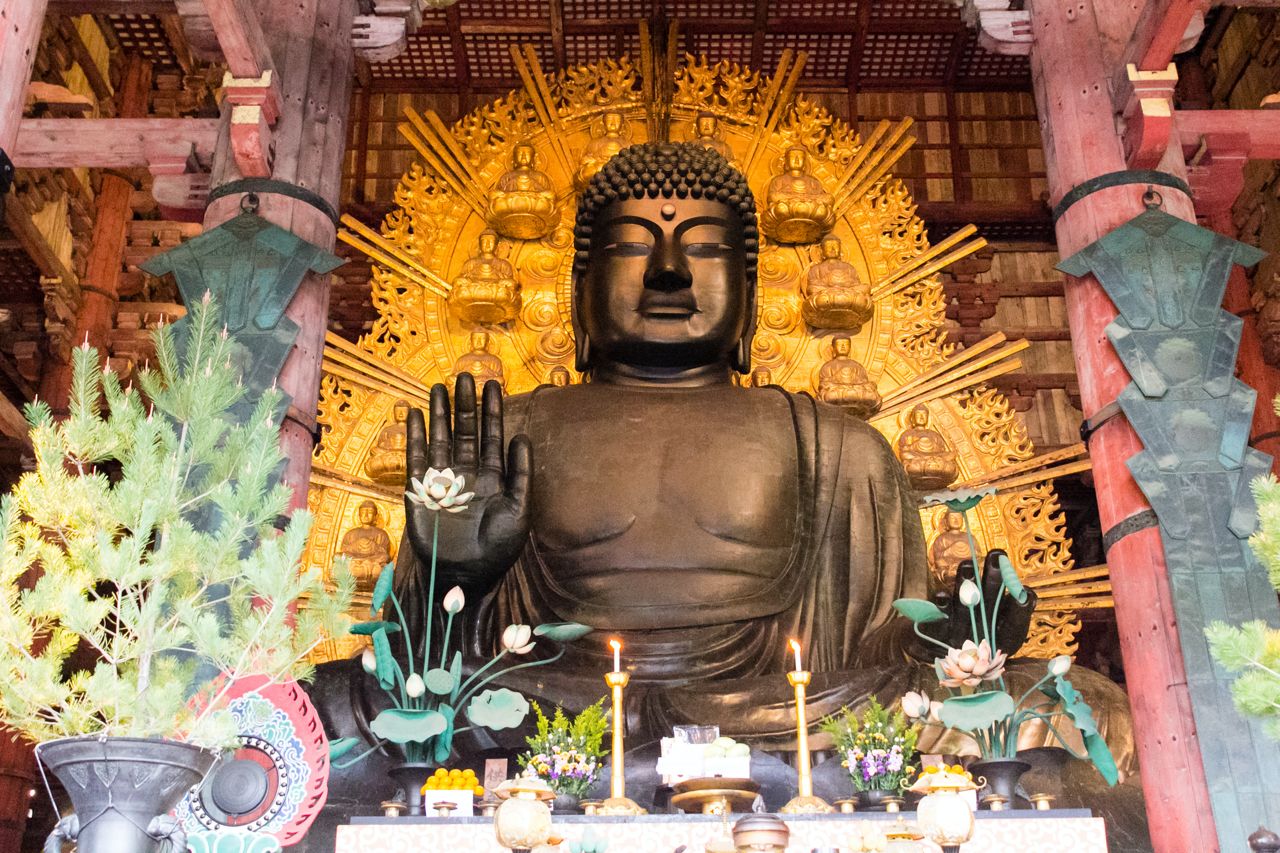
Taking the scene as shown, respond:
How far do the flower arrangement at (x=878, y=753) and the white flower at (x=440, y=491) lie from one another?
1199 mm

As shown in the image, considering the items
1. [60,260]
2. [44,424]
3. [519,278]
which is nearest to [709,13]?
[519,278]

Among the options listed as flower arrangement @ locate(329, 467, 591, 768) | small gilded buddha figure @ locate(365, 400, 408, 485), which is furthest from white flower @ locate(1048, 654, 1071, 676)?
small gilded buddha figure @ locate(365, 400, 408, 485)

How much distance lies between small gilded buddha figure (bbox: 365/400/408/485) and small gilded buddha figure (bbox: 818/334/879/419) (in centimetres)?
164

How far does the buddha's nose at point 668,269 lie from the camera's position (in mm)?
5156

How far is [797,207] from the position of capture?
5781 mm

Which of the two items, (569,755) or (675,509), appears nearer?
(569,755)

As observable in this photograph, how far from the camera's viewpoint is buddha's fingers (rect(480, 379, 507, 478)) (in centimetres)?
436

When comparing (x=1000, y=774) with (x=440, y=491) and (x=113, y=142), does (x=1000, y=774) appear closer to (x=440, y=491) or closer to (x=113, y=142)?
(x=440, y=491)

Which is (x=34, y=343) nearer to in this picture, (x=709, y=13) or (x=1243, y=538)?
(x=709, y=13)

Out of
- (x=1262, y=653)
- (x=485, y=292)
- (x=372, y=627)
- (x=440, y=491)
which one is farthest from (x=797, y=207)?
(x=1262, y=653)

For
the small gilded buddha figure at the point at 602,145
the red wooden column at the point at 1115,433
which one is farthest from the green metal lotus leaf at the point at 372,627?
the small gilded buddha figure at the point at 602,145

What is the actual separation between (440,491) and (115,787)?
1394 millimetres

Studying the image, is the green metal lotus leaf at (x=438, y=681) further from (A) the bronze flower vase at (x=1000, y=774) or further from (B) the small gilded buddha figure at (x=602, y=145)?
(B) the small gilded buddha figure at (x=602, y=145)

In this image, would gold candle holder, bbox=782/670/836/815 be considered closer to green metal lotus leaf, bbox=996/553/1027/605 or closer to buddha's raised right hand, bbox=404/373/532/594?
green metal lotus leaf, bbox=996/553/1027/605
